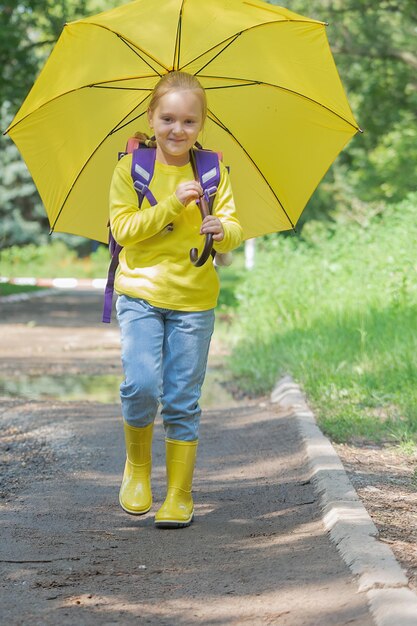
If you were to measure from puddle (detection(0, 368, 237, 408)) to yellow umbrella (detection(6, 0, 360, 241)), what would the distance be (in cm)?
384

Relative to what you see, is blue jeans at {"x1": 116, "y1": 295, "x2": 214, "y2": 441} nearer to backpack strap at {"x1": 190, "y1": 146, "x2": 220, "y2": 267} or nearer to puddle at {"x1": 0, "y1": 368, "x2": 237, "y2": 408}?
backpack strap at {"x1": 190, "y1": 146, "x2": 220, "y2": 267}

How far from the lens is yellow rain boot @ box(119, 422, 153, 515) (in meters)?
4.72

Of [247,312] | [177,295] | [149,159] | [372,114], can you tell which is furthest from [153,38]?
[372,114]

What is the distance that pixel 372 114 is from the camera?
3319 centimetres

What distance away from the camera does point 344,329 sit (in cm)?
973

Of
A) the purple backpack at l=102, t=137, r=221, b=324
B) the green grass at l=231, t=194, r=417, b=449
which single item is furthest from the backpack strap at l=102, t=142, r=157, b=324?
the green grass at l=231, t=194, r=417, b=449

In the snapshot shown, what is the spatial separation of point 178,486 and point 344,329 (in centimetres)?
523

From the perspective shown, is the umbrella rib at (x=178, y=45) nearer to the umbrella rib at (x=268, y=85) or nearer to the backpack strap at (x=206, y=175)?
the umbrella rib at (x=268, y=85)

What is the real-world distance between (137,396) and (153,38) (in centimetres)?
156

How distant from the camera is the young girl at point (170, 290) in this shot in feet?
14.8

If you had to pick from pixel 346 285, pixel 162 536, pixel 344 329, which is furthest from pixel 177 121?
pixel 346 285

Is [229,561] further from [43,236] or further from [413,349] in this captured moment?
[43,236]

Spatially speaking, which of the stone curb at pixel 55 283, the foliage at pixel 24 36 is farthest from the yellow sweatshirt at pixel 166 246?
the stone curb at pixel 55 283

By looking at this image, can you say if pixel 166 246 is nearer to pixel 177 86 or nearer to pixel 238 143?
pixel 177 86
